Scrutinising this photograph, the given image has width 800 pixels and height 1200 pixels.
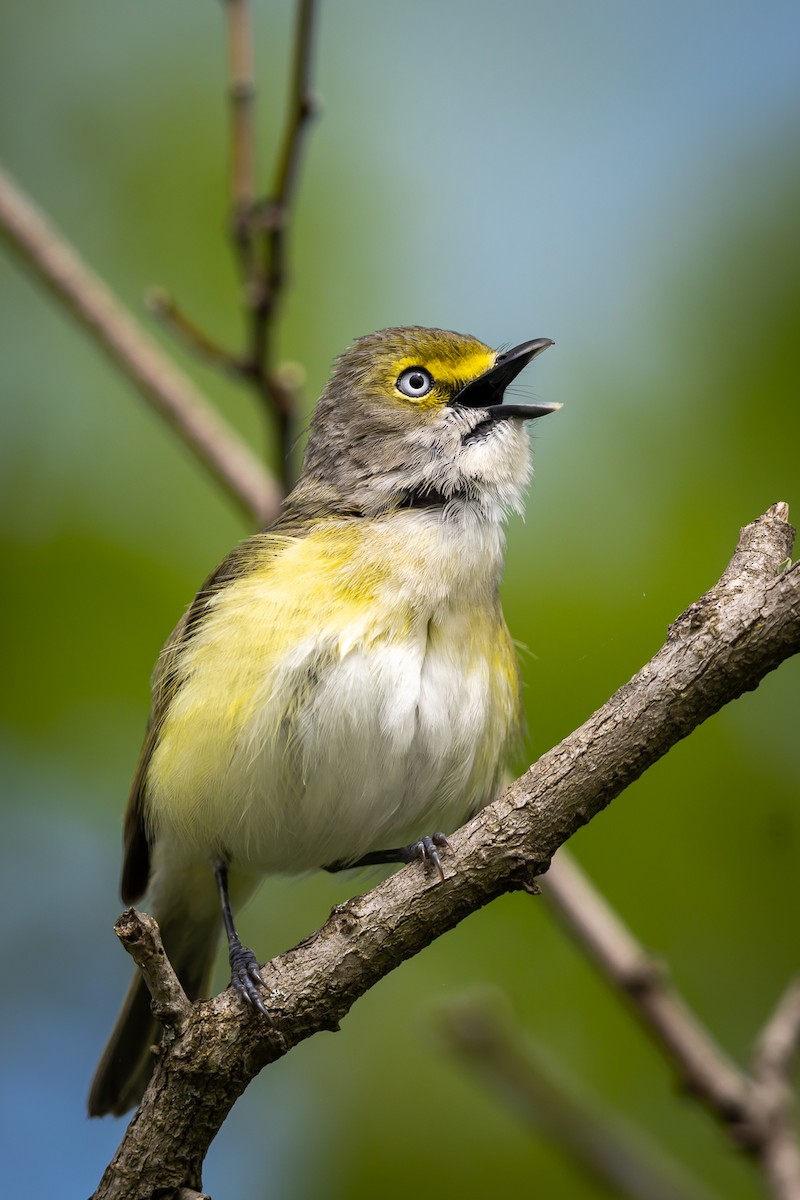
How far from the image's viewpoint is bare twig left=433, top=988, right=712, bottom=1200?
456cm

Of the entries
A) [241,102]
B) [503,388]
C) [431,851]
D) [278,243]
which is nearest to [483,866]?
[431,851]

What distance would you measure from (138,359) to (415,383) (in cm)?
114

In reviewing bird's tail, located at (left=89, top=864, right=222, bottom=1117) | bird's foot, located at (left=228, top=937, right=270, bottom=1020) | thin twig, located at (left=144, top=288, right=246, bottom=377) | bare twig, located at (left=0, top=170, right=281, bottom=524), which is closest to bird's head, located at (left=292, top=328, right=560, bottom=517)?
bare twig, located at (left=0, top=170, right=281, bottom=524)

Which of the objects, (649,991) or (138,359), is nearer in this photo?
(649,991)

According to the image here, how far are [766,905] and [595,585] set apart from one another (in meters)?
1.57

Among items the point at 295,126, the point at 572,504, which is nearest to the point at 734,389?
the point at 572,504

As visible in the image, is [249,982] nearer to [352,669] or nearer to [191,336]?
[352,669]

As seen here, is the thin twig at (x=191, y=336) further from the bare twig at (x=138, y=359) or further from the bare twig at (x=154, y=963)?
the bare twig at (x=154, y=963)

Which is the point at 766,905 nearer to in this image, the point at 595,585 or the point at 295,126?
the point at 595,585

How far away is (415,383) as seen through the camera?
5.39m

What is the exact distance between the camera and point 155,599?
19.0 feet

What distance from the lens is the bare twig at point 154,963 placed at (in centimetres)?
334

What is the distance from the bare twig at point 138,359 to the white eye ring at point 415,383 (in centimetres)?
66

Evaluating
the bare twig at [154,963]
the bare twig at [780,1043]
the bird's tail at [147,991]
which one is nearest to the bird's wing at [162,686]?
the bird's tail at [147,991]
